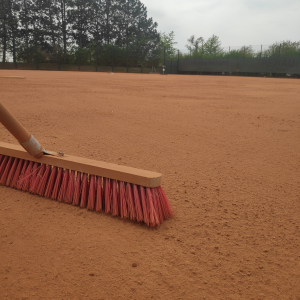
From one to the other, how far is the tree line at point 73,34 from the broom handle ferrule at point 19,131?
33039mm

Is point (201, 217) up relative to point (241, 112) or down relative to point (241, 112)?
down

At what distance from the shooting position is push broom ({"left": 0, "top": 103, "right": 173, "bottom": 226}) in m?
1.90

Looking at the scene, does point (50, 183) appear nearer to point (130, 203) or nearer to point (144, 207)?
point (130, 203)

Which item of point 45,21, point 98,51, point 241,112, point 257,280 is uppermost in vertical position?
point 45,21

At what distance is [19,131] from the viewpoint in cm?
202

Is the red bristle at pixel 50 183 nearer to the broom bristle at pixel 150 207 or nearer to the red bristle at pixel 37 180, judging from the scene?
the red bristle at pixel 37 180

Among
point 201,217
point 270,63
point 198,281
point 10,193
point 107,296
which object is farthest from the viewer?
point 270,63

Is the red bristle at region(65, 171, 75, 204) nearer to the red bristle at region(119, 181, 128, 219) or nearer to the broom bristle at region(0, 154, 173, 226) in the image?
the broom bristle at region(0, 154, 173, 226)

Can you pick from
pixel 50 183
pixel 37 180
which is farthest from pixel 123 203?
pixel 37 180

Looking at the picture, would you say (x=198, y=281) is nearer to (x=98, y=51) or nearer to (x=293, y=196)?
(x=293, y=196)

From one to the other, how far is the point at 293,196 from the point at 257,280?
1108mm

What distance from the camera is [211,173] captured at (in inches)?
108

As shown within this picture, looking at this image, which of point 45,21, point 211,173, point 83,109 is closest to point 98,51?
point 45,21

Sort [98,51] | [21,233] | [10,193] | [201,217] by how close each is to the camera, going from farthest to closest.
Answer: [98,51] → [10,193] → [201,217] → [21,233]
